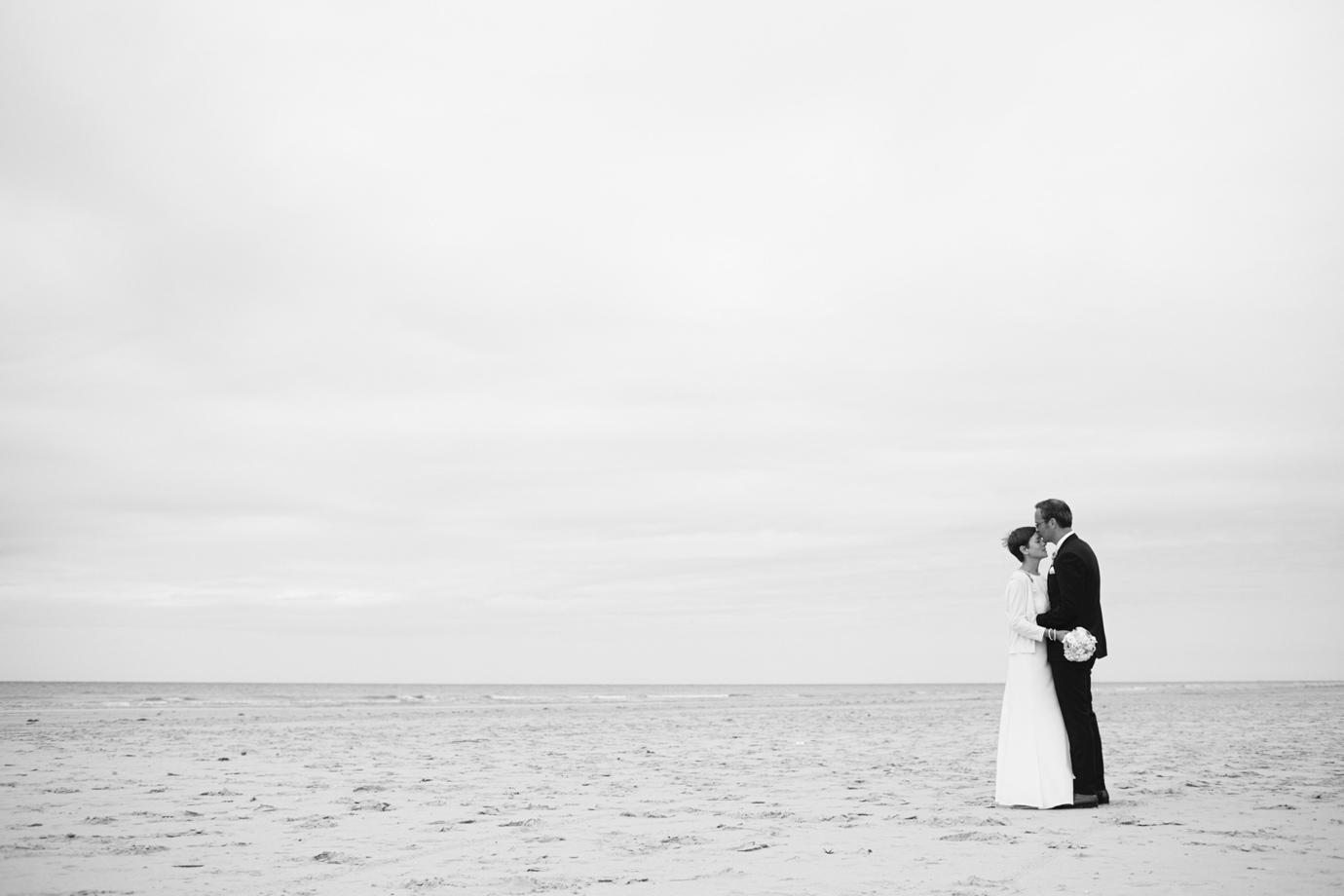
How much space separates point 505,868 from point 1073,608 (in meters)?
4.56

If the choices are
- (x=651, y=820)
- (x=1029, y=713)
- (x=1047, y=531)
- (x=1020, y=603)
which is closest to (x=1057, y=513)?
(x=1047, y=531)

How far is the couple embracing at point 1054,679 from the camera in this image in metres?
7.29

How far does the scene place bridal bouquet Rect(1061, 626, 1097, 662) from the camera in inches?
284

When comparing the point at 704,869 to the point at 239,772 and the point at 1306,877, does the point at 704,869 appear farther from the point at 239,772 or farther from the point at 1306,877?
the point at 239,772

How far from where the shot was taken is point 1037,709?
24.6 ft

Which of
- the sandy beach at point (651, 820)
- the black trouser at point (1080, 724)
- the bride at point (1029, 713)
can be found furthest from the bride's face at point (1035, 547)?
the sandy beach at point (651, 820)

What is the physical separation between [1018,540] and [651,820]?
142 inches

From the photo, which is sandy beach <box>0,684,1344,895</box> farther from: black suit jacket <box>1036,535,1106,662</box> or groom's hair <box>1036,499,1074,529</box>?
groom's hair <box>1036,499,1074,529</box>

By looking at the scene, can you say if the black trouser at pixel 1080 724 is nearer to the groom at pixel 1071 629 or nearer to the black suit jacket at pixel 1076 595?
the groom at pixel 1071 629

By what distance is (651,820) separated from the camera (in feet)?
23.0

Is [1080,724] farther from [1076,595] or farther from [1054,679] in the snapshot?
[1076,595]

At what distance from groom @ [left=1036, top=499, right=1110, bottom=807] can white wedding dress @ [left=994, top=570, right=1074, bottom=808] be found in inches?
2.9

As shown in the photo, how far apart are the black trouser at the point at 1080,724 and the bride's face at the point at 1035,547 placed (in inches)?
33.4

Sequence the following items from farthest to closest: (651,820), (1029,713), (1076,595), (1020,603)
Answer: (1020,603)
(1029,713)
(1076,595)
(651,820)
